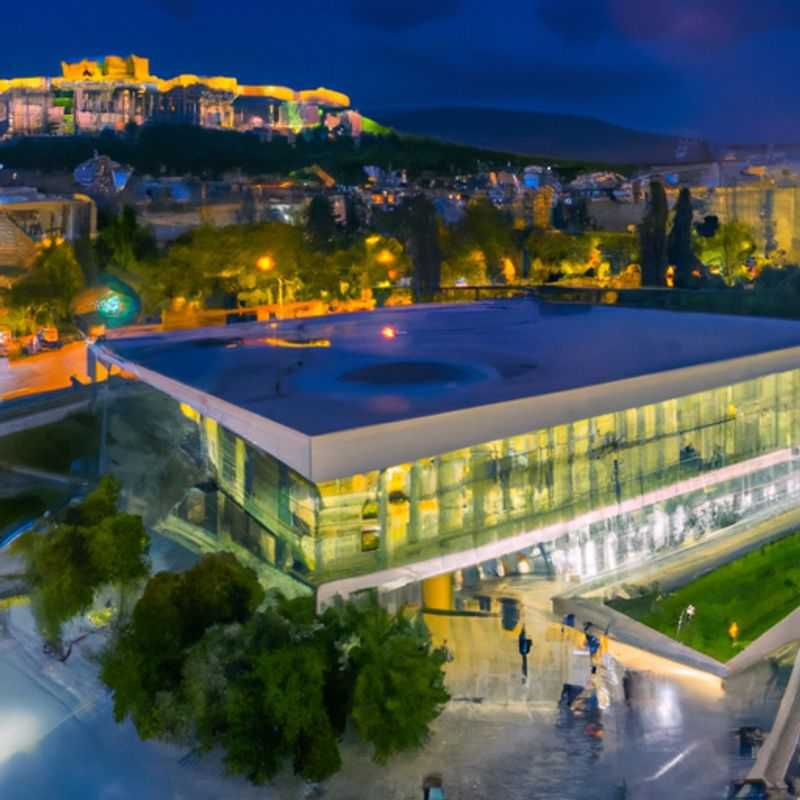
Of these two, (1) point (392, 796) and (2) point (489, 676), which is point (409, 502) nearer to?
(2) point (489, 676)

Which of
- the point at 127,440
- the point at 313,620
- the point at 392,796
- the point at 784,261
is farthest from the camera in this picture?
the point at 784,261

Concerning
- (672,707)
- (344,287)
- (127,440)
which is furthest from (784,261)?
(672,707)

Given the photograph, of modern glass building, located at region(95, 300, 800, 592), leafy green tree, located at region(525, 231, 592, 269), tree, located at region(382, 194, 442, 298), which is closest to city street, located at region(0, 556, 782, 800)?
modern glass building, located at region(95, 300, 800, 592)

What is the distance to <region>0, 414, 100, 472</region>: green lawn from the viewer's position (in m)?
13.1

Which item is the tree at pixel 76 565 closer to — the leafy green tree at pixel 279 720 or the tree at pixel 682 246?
the leafy green tree at pixel 279 720

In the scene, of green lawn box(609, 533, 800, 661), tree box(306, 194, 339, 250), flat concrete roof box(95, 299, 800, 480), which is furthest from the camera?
tree box(306, 194, 339, 250)

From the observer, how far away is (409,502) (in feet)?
25.3

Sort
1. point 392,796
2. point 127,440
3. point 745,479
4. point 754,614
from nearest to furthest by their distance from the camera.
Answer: point 392,796
point 754,614
point 745,479
point 127,440

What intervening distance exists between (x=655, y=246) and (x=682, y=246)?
53 cm

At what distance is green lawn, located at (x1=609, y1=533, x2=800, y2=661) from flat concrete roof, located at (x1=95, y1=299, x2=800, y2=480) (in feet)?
5.16

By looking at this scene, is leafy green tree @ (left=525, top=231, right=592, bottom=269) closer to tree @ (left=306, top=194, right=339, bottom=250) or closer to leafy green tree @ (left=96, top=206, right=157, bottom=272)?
tree @ (left=306, top=194, right=339, bottom=250)

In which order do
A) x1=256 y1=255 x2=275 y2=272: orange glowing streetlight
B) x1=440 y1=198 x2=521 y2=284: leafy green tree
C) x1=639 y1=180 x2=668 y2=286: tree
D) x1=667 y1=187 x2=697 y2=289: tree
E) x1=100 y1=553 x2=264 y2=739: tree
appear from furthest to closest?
x1=440 y1=198 x2=521 y2=284: leafy green tree → x1=639 y1=180 x2=668 y2=286: tree → x1=667 y1=187 x2=697 y2=289: tree → x1=256 y1=255 x2=275 y2=272: orange glowing streetlight → x1=100 y1=553 x2=264 y2=739: tree

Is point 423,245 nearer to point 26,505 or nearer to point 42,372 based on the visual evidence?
point 42,372

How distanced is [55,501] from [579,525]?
19.4ft
